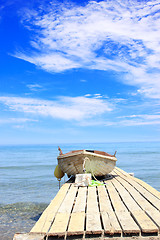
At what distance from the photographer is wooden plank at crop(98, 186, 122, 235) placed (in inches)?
151

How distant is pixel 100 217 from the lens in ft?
14.6

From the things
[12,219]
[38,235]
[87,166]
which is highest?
[87,166]

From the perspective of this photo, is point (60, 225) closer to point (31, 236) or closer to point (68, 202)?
point (31, 236)

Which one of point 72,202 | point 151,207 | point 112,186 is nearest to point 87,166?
point 112,186

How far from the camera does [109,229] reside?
383 cm

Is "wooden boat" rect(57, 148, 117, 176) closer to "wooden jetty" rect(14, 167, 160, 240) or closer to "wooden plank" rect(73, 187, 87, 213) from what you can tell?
"wooden plank" rect(73, 187, 87, 213)

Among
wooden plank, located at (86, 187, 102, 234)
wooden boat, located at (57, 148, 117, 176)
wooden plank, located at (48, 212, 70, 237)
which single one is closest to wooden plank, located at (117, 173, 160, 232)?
wooden plank, located at (86, 187, 102, 234)

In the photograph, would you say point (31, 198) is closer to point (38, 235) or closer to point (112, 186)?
point (112, 186)

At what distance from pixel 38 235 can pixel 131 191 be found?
152 inches

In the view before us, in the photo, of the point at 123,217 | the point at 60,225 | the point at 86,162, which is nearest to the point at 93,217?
the point at 123,217

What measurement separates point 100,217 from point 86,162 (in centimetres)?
428

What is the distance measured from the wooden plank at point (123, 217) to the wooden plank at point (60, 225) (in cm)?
99

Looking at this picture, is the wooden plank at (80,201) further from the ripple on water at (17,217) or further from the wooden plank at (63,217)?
the ripple on water at (17,217)

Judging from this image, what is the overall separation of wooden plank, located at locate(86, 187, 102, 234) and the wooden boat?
256 cm
